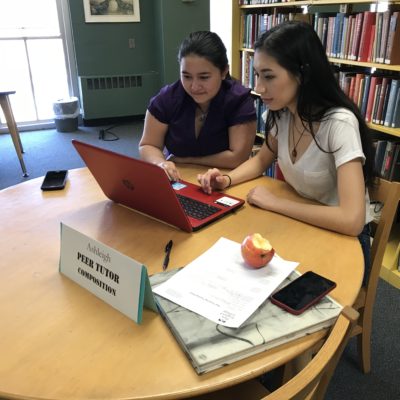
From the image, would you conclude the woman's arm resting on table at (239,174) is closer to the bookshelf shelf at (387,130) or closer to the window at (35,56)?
the bookshelf shelf at (387,130)

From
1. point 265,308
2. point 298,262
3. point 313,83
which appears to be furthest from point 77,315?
point 313,83

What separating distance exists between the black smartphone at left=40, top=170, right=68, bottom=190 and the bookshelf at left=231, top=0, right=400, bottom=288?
154 centimetres

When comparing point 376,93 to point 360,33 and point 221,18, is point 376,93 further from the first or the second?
point 221,18

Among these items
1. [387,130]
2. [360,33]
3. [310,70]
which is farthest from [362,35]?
[310,70]

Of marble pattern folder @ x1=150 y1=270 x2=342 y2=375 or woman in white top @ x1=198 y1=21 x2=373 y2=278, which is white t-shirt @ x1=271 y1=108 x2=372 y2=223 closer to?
woman in white top @ x1=198 y1=21 x2=373 y2=278

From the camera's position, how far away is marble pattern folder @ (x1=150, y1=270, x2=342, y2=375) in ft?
2.18

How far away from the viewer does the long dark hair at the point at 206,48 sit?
1497mm

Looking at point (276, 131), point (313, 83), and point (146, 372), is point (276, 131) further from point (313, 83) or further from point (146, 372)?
point (146, 372)

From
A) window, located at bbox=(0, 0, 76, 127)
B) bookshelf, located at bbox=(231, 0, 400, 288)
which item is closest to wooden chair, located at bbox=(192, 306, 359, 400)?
bookshelf, located at bbox=(231, 0, 400, 288)

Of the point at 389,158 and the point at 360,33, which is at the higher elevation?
the point at 360,33

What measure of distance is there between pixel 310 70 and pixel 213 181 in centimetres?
46

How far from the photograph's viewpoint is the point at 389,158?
2.14 metres

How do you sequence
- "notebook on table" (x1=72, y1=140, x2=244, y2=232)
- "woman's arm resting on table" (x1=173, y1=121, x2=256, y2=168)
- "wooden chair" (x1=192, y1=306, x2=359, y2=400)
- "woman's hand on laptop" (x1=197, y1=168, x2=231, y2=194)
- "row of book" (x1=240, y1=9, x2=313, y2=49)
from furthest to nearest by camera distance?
"row of book" (x1=240, y1=9, x2=313, y2=49) < "woman's arm resting on table" (x1=173, y1=121, x2=256, y2=168) < "woman's hand on laptop" (x1=197, y1=168, x2=231, y2=194) < "notebook on table" (x1=72, y1=140, x2=244, y2=232) < "wooden chair" (x1=192, y1=306, x2=359, y2=400)

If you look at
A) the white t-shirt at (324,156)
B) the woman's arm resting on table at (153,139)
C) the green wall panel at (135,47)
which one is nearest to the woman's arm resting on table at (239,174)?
the white t-shirt at (324,156)
